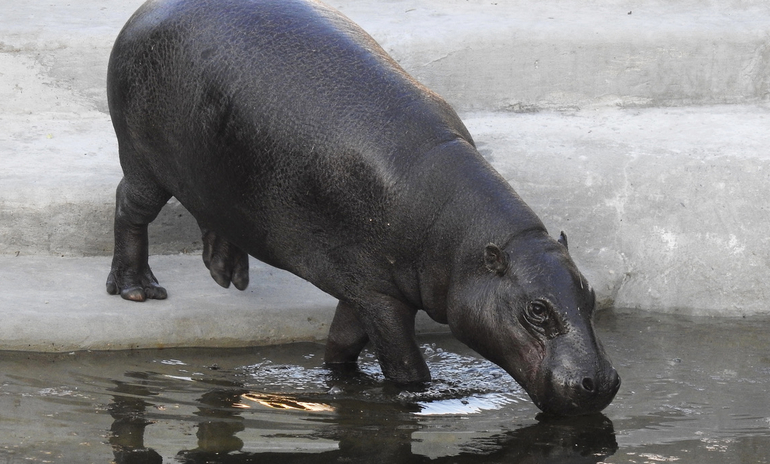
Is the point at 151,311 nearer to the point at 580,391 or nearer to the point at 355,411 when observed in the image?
the point at 355,411

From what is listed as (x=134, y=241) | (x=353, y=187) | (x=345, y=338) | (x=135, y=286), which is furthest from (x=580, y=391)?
(x=134, y=241)

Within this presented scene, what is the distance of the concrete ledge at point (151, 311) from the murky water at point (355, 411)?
0.32ft

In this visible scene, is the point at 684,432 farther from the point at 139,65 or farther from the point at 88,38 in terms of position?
the point at 88,38

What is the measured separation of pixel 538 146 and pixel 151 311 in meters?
2.82

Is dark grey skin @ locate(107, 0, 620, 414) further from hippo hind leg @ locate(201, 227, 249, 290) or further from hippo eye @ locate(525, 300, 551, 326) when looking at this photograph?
hippo hind leg @ locate(201, 227, 249, 290)

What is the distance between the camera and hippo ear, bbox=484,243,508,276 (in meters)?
4.41

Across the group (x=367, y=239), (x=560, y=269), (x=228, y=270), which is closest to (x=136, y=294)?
(x=228, y=270)

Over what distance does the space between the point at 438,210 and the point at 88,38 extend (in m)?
4.35

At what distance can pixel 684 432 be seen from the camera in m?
4.54

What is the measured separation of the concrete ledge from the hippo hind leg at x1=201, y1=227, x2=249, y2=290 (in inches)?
3.3

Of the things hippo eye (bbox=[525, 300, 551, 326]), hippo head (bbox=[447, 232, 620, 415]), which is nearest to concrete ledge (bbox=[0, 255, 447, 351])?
hippo head (bbox=[447, 232, 620, 415])

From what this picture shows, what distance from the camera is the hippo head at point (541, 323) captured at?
425cm

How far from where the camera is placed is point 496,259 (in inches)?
174

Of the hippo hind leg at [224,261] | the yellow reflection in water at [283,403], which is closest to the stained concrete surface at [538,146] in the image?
the hippo hind leg at [224,261]
